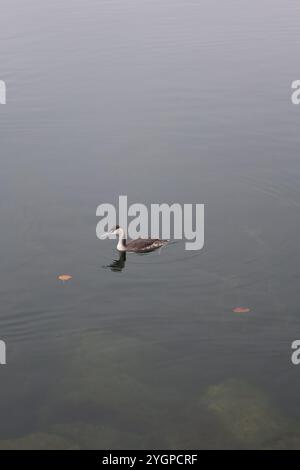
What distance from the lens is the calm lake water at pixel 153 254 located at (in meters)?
10.8

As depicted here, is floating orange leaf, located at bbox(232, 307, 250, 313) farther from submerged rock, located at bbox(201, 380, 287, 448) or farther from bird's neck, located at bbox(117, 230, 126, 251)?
bird's neck, located at bbox(117, 230, 126, 251)

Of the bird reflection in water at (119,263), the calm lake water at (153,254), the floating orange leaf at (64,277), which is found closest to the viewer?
the calm lake water at (153,254)

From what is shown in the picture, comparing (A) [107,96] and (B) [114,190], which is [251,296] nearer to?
(B) [114,190]

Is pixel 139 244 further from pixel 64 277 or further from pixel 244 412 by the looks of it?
pixel 244 412

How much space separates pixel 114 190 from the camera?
56.9 ft

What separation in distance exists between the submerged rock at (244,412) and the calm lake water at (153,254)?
0.08 ft

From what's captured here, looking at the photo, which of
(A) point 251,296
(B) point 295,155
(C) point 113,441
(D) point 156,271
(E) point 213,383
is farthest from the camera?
(B) point 295,155

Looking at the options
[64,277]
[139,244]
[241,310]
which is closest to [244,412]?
[241,310]

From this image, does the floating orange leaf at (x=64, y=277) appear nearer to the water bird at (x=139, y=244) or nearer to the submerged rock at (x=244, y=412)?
the water bird at (x=139, y=244)

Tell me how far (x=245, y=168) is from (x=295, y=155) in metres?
1.45

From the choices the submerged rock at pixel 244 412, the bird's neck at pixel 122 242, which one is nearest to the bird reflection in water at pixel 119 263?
the bird's neck at pixel 122 242

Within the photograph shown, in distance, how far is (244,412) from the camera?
10.7m

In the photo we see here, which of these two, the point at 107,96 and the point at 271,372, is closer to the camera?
the point at 271,372

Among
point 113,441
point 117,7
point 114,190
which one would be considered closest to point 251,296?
point 113,441
